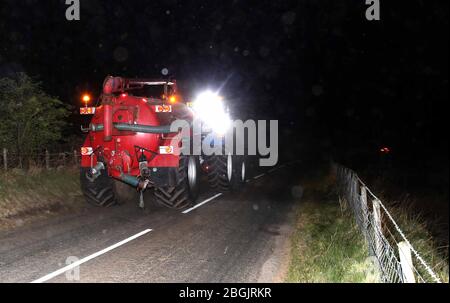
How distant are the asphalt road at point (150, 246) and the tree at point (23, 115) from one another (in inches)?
185

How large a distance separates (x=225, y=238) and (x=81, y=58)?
28.3 meters

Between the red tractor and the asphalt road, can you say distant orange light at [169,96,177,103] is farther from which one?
the asphalt road

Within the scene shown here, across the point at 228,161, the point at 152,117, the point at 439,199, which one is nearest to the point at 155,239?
the point at 152,117

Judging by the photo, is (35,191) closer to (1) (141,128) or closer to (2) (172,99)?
(1) (141,128)

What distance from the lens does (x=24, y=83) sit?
13.9 metres

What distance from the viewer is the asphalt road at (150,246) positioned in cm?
596

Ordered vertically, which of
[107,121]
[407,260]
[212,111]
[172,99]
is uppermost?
[172,99]

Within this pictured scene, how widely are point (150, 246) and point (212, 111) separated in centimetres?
722

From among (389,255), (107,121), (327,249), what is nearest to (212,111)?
(107,121)

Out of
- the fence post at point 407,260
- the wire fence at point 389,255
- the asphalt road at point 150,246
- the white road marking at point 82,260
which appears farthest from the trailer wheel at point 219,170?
the fence post at point 407,260

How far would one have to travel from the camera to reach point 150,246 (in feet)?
24.5

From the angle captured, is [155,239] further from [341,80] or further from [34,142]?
[341,80]

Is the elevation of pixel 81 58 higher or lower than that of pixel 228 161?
higher

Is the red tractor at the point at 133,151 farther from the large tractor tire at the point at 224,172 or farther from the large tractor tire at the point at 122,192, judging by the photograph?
the large tractor tire at the point at 224,172
